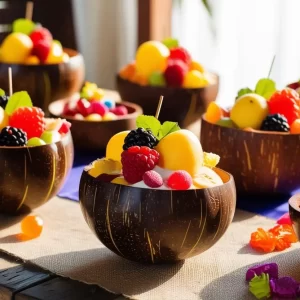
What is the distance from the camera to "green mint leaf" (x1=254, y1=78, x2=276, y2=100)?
1.34 meters

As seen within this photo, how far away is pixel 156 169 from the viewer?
947mm

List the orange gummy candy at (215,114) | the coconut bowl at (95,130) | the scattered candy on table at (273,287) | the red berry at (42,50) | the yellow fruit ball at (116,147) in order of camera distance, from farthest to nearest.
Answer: the red berry at (42,50) < the coconut bowl at (95,130) < the orange gummy candy at (215,114) < the yellow fruit ball at (116,147) < the scattered candy on table at (273,287)

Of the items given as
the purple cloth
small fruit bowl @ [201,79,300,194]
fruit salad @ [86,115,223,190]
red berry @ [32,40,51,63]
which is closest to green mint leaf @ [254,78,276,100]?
small fruit bowl @ [201,79,300,194]

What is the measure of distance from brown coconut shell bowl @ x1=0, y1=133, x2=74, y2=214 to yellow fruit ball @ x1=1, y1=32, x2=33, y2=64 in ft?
1.62

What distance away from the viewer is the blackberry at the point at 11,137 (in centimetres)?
110

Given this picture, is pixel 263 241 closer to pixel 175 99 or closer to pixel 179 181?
pixel 179 181

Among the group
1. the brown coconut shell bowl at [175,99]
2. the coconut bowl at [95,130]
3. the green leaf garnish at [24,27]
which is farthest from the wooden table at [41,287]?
the green leaf garnish at [24,27]

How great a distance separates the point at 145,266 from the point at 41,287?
14 centimetres

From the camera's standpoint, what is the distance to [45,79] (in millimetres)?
1614

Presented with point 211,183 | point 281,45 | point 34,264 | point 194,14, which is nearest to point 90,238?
point 34,264

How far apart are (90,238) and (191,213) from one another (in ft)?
0.74

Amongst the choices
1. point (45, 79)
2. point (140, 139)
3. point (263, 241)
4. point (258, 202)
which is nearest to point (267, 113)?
point (258, 202)

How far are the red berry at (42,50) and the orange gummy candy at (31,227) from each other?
0.60 metres

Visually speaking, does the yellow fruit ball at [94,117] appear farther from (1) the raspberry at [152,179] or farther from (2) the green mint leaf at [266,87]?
(1) the raspberry at [152,179]
